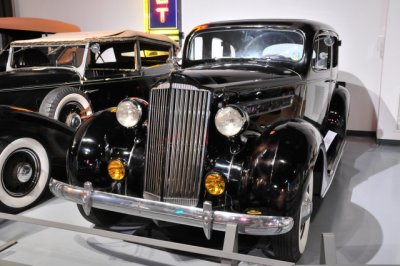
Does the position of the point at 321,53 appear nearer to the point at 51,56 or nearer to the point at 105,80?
the point at 105,80

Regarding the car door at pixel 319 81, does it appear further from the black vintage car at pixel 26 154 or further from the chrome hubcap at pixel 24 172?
the chrome hubcap at pixel 24 172

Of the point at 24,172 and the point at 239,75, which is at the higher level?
the point at 239,75

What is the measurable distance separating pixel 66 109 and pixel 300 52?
2536 millimetres

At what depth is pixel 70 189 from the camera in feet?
6.98

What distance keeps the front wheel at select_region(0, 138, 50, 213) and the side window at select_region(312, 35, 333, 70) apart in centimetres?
255

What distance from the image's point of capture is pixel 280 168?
1872 millimetres

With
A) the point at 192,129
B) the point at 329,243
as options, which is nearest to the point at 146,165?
the point at 192,129

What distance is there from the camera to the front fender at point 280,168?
183 cm

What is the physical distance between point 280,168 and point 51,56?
3762mm

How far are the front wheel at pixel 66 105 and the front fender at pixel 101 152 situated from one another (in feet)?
4.84

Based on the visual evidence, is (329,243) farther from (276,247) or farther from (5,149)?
(5,149)

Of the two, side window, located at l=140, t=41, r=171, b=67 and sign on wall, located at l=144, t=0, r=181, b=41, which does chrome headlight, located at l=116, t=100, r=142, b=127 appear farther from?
sign on wall, located at l=144, t=0, r=181, b=41

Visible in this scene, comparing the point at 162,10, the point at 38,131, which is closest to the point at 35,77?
the point at 38,131

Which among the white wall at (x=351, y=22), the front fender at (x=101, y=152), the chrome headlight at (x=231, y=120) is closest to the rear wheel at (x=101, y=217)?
the front fender at (x=101, y=152)
